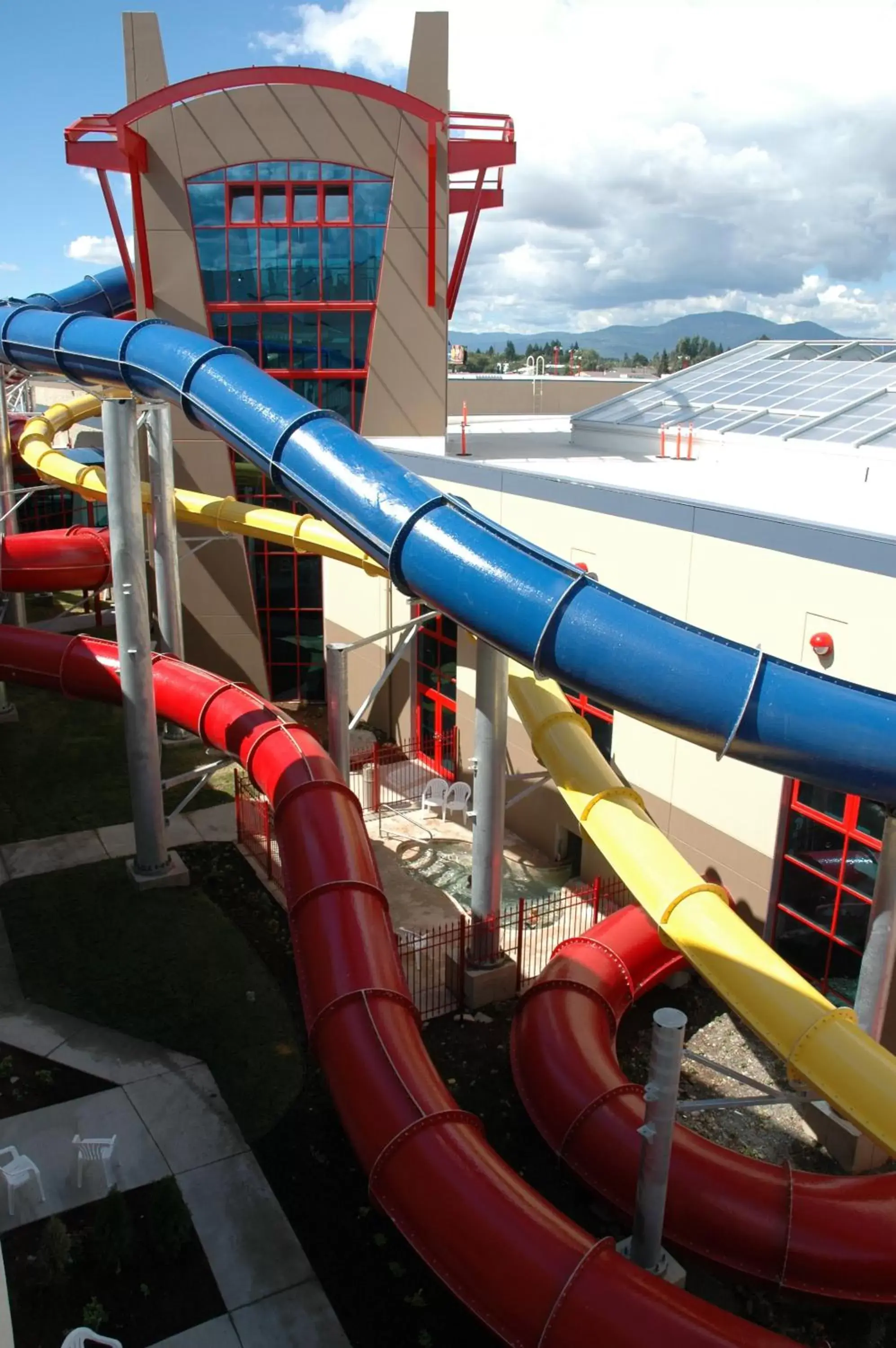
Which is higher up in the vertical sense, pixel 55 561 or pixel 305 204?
pixel 305 204

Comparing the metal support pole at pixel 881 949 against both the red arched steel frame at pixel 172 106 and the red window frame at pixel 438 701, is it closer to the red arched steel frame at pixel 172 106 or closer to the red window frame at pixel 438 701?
the red window frame at pixel 438 701

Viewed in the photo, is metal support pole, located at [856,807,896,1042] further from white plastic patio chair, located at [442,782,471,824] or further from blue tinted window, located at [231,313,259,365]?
blue tinted window, located at [231,313,259,365]

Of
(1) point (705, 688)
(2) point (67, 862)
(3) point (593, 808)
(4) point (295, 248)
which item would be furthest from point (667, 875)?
(4) point (295, 248)

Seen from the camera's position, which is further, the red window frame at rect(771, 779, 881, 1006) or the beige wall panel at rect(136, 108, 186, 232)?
→ the beige wall panel at rect(136, 108, 186, 232)

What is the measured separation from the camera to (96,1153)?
9.79m

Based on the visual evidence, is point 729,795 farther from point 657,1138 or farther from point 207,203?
point 207,203

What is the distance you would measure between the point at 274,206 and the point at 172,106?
9.18 feet

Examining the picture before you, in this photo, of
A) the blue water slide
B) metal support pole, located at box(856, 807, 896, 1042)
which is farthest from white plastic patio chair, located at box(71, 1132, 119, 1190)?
metal support pole, located at box(856, 807, 896, 1042)

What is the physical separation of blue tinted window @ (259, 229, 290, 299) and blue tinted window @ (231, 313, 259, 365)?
0.56 metres

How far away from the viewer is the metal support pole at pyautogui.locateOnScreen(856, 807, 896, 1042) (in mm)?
9219

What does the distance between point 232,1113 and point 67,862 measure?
6.92 meters

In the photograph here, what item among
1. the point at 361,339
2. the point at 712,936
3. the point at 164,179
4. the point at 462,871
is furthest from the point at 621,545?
the point at 164,179

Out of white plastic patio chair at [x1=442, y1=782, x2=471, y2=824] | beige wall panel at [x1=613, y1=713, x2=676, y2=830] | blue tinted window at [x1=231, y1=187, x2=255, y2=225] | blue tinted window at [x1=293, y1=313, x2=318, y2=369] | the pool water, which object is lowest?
the pool water

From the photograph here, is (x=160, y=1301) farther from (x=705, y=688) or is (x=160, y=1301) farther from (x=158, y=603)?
(x=158, y=603)
